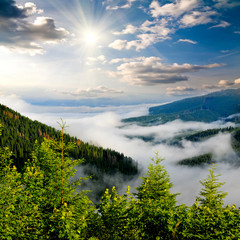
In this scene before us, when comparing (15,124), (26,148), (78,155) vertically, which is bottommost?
(78,155)

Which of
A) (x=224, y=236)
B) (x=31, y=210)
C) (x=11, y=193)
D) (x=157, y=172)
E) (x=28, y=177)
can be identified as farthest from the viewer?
(x=157, y=172)

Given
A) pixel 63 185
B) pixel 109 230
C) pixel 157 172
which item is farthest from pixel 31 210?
pixel 157 172

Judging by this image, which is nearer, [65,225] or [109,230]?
[65,225]

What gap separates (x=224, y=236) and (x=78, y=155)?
196735 millimetres

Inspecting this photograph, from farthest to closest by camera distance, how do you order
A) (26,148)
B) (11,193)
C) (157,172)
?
(26,148), (157,172), (11,193)

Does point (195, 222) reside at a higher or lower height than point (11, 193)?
lower

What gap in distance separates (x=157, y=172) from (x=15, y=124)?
204511 millimetres

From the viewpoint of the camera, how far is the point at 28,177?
15.0 m

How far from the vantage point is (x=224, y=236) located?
10.9 metres

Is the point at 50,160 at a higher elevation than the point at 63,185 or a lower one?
higher

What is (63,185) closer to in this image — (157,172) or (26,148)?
(157,172)

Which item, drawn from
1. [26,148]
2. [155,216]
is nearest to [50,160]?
[155,216]

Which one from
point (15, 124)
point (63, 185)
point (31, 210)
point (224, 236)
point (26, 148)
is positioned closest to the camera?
point (224, 236)

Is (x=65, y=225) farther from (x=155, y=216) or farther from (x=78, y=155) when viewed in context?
(x=78, y=155)
